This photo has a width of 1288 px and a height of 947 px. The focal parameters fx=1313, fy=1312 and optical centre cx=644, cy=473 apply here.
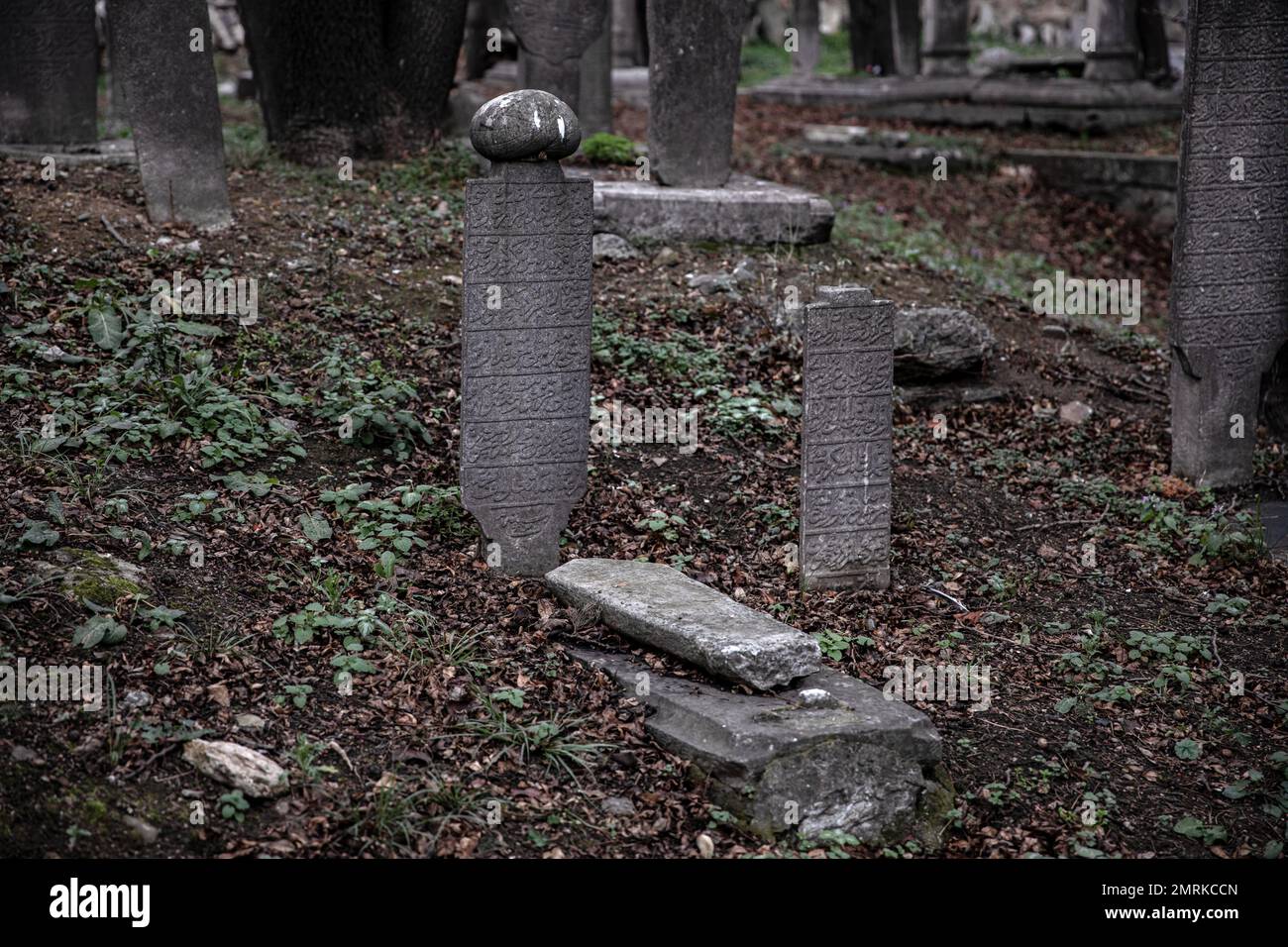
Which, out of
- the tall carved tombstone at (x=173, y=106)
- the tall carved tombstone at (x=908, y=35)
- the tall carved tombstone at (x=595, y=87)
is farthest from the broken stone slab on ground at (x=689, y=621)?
the tall carved tombstone at (x=908, y=35)

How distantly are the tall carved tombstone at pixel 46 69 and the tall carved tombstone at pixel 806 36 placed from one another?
1358 centimetres

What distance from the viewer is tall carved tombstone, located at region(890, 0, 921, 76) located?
2072cm

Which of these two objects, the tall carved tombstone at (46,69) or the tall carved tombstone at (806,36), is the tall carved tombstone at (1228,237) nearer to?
the tall carved tombstone at (46,69)

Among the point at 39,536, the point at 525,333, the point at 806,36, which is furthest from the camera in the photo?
the point at 806,36

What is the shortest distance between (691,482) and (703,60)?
4.07 meters

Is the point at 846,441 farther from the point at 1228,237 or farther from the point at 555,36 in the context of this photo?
the point at 555,36

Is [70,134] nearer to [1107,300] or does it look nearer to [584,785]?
[584,785]

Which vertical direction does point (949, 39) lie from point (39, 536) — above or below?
above

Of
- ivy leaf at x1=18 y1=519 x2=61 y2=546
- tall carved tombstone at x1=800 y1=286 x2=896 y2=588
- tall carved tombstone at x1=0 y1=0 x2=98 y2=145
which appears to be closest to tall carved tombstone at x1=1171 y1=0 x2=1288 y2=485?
tall carved tombstone at x1=800 y1=286 x2=896 y2=588

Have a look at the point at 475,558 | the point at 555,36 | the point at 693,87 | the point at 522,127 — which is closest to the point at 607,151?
the point at 555,36

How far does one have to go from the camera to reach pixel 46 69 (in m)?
9.02

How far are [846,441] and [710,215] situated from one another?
12.5ft

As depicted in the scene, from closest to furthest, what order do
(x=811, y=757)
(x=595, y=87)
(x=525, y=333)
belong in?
1. (x=811, y=757)
2. (x=525, y=333)
3. (x=595, y=87)

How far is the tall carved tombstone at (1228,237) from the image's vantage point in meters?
6.88
